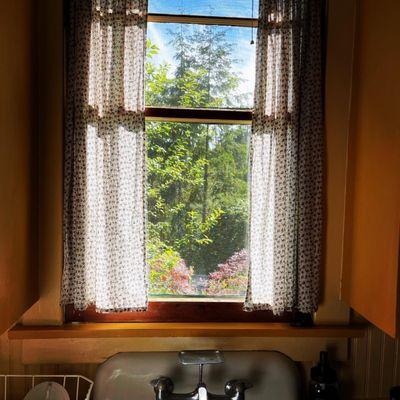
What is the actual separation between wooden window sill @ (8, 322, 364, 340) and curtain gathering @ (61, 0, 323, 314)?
0.28 feet

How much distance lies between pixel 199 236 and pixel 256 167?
336 mm

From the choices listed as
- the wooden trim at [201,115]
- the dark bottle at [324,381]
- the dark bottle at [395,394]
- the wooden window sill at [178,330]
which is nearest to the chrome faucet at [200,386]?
the wooden window sill at [178,330]

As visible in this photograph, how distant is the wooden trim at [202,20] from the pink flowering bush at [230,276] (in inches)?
33.3

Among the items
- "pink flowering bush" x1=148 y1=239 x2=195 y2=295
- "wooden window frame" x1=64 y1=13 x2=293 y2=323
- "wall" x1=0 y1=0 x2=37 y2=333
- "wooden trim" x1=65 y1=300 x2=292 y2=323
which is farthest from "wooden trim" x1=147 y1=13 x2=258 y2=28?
"wooden trim" x1=65 y1=300 x2=292 y2=323

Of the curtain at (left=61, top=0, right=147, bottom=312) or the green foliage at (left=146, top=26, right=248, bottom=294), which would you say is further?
the green foliage at (left=146, top=26, right=248, bottom=294)

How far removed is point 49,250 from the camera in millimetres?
1438

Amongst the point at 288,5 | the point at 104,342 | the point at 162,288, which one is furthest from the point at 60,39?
the point at 104,342

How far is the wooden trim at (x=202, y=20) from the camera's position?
149 centimetres

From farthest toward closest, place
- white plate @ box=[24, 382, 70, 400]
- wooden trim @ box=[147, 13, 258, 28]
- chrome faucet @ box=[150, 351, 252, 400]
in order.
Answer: wooden trim @ box=[147, 13, 258, 28] < white plate @ box=[24, 382, 70, 400] < chrome faucet @ box=[150, 351, 252, 400]

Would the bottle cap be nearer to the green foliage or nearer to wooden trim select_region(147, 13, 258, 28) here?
the green foliage

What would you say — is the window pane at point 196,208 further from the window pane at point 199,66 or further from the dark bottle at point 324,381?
the dark bottle at point 324,381

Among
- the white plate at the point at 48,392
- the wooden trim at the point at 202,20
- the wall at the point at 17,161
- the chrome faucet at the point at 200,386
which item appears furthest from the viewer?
the wooden trim at the point at 202,20

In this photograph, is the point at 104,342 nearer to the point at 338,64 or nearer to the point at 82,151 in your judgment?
the point at 82,151

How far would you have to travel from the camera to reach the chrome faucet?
3.99 feet
